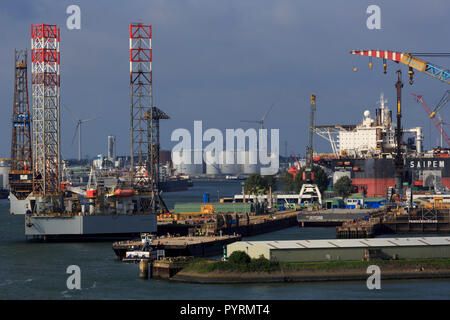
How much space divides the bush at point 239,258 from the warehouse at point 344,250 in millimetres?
1052

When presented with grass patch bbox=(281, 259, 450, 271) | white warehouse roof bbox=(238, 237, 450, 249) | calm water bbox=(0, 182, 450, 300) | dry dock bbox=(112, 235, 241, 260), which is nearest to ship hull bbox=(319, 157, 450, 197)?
dry dock bbox=(112, 235, 241, 260)

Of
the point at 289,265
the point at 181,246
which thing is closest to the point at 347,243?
the point at 289,265

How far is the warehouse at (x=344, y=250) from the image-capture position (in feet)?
188

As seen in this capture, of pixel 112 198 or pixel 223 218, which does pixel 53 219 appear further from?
pixel 223 218

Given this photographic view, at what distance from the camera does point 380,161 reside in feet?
512

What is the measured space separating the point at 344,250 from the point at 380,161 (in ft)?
329

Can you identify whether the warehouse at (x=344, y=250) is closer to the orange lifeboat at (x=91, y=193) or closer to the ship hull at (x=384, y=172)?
the orange lifeboat at (x=91, y=193)

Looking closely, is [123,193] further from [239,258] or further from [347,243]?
[347,243]

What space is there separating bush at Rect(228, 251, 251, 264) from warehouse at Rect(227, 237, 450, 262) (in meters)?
1.05

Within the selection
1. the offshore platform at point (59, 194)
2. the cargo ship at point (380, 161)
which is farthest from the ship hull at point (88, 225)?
the cargo ship at point (380, 161)

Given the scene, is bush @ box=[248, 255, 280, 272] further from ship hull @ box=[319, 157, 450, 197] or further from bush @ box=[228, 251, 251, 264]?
ship hull @ box=[319, 157, 450, 197]

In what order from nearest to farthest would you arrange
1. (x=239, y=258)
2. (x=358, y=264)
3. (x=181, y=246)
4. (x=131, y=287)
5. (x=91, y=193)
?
1. (x=131, y=287)
2. (x=239, y=258)
3. (x=358, y=264)
4. (x=181, y=246)
5. (x=91, y=193)

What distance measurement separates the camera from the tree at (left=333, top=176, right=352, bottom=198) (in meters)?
152
